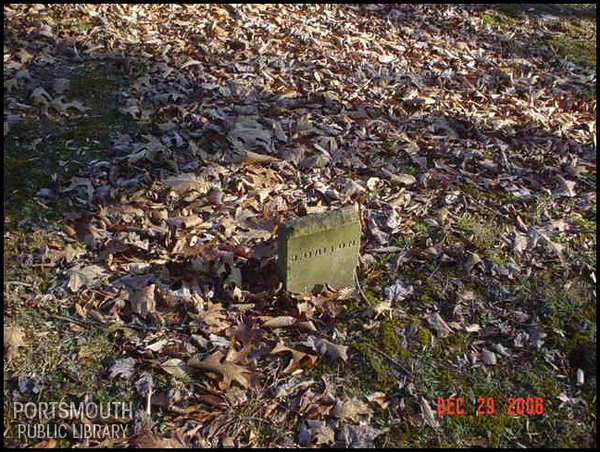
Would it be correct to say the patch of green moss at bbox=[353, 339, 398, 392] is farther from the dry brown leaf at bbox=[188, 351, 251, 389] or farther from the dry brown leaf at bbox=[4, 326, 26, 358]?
the dry brown leaf at bbox=[4, 326, 26, 358]

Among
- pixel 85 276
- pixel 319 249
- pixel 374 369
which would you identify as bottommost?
pixel 374 369

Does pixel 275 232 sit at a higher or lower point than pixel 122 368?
higher

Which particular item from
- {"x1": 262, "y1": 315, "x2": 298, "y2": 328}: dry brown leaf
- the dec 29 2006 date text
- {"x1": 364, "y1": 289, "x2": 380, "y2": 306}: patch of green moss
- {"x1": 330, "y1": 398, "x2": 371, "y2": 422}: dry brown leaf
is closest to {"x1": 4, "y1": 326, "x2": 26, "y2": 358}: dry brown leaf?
{"x1": 262, "y1": 315, "x2": 298, "y2": 328}: dry brown leaf

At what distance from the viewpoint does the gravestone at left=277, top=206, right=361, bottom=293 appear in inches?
135

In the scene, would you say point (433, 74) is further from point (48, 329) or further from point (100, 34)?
point (48, 329)

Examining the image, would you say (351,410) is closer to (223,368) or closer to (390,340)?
(390,340)

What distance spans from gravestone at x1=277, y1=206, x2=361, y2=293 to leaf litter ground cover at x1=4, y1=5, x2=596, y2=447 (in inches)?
6.6

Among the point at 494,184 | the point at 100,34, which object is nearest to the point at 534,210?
the point at 494,184

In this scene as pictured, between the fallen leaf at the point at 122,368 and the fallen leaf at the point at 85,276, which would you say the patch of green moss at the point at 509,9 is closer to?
the fallen leaf at the point at 85,276

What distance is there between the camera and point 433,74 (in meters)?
6.59

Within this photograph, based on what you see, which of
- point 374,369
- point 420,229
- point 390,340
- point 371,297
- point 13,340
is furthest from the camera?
point 420,229

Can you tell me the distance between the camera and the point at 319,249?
3547mm

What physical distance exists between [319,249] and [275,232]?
0.67m

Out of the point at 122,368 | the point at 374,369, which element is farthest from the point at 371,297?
the point at 122,368
